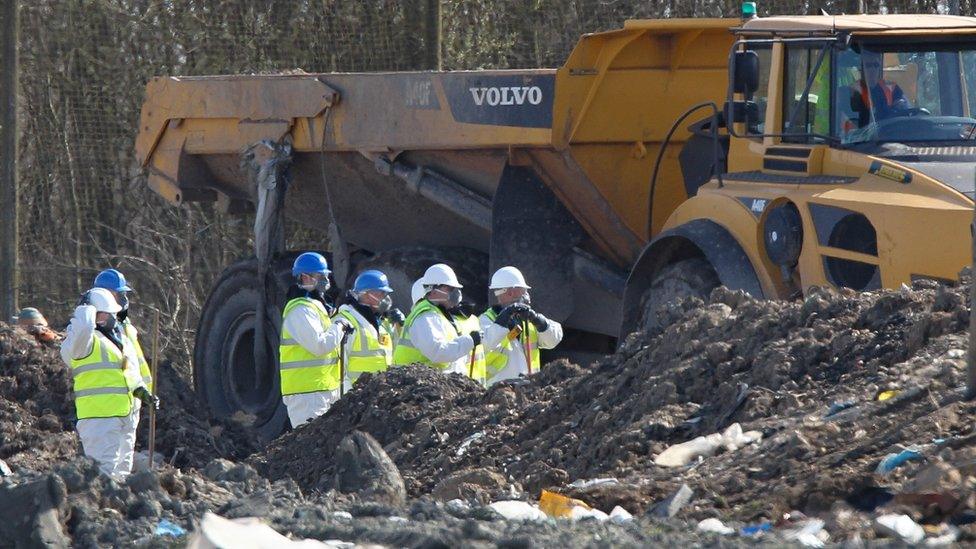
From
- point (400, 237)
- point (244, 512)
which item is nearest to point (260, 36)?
point (400, 237)

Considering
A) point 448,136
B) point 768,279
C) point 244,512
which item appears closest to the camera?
point 244,512

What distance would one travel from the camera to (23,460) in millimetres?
10039

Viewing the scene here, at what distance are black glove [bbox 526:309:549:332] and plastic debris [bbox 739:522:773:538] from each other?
477cm

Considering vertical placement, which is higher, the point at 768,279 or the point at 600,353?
the point at 768,279

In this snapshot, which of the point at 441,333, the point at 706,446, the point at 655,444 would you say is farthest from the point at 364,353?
the point at 706,446

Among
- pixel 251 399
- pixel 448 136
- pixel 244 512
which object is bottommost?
pixel 251 399

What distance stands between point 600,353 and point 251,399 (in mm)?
2830

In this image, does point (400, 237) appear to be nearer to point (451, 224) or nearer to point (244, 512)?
point (451, 224)

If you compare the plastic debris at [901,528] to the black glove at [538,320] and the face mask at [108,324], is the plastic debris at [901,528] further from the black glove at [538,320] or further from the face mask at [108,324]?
the face mask at [108,324]

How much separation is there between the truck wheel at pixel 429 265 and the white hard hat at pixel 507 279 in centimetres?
83

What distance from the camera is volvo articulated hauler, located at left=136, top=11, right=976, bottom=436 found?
27.7ft

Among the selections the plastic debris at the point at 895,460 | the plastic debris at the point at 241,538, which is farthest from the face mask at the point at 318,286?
the plastic debris at the point at 241,538

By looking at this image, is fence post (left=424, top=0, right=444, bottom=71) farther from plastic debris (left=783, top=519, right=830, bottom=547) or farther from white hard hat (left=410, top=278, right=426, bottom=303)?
plastic debris (left=783, top=519, right=830, bottom=547)

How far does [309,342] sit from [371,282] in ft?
2.19
